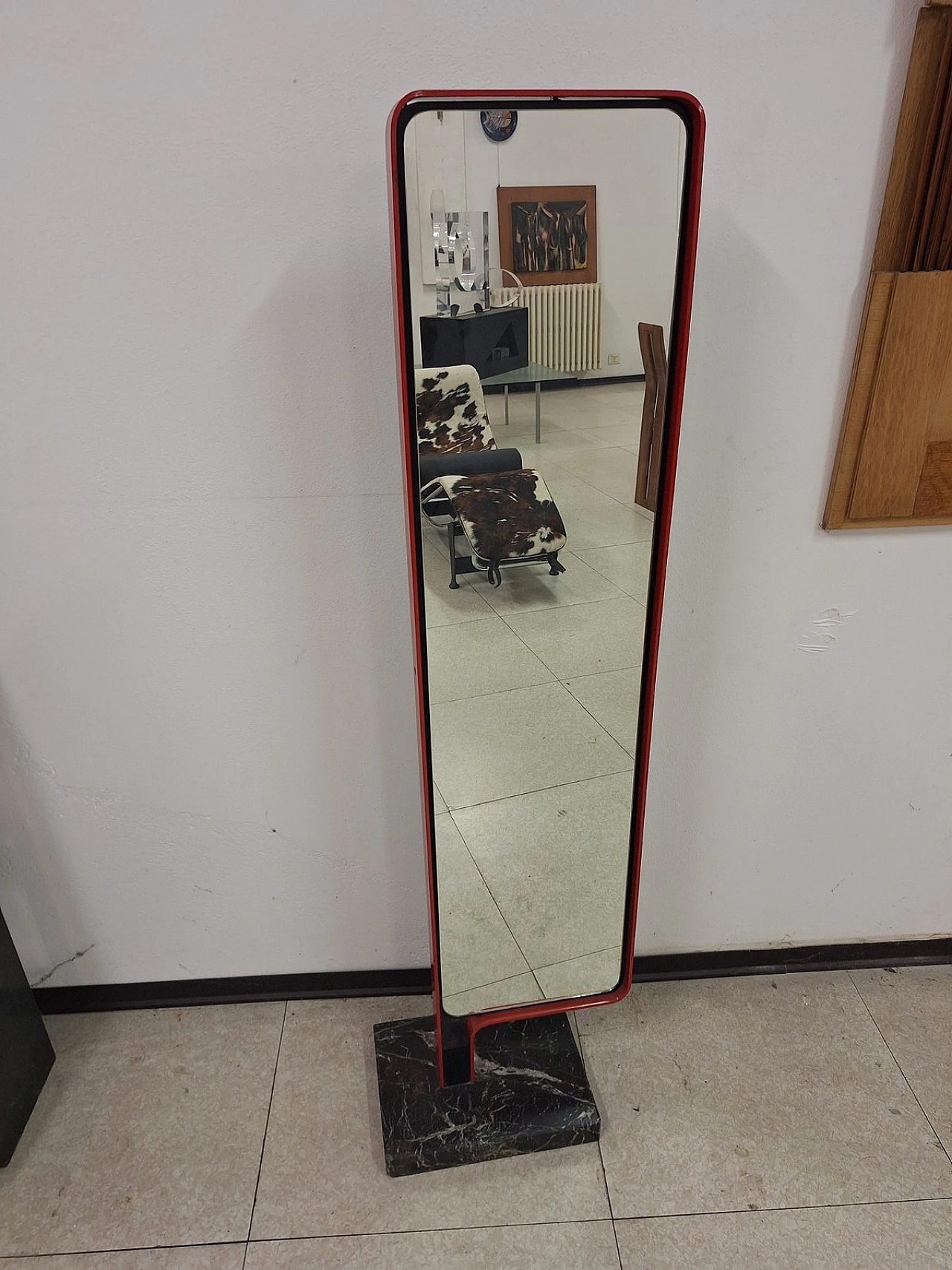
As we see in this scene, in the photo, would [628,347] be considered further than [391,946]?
No

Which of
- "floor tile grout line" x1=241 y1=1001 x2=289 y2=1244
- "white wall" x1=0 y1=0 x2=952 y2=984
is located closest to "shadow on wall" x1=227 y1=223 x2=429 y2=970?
"white wall" x1=0 y1=0 x2=952 y2=984

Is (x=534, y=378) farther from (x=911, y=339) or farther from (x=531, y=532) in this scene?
(x=911, y=339)

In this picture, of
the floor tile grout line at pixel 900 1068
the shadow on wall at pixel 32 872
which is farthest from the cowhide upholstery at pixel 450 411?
the floor tile grout line at pixel 900 1068

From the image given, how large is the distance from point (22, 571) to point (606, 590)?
3.35 ft

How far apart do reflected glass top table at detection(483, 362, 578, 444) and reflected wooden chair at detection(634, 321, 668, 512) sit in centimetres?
10

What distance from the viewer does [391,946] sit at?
186 cm

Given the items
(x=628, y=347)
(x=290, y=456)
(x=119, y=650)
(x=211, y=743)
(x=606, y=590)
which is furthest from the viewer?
(x=211, y=743)

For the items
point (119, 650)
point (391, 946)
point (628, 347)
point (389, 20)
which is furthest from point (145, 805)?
point (389, 20)

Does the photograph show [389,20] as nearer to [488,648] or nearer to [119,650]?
[488,648]

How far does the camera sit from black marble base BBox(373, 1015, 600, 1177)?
5.04 ft

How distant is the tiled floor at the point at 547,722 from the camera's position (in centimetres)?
116

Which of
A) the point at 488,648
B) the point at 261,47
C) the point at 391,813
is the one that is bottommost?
Answer: the point at 391,813

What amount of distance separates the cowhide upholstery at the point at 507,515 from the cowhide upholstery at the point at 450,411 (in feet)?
0.21

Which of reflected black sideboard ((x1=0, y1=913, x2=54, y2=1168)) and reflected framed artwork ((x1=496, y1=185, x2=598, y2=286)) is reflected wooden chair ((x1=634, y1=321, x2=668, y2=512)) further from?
reflected black sideboard ((x1=0, y1=913, x2=54, y2=1168))
